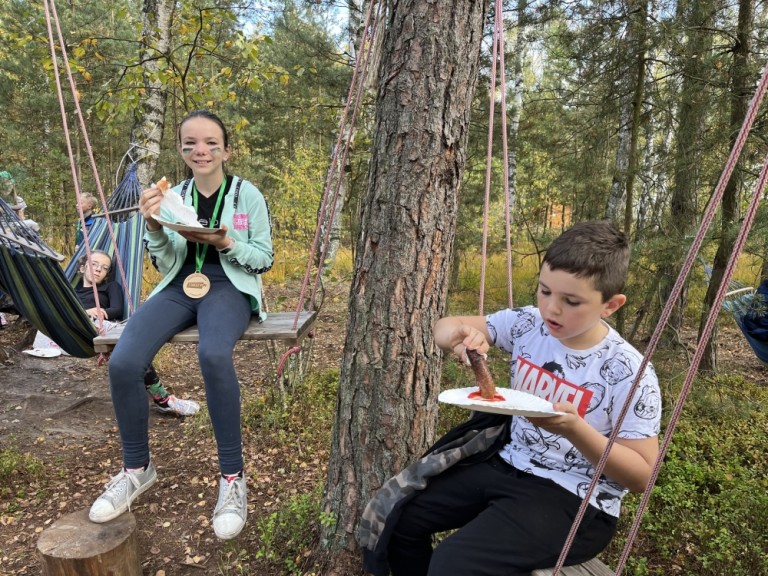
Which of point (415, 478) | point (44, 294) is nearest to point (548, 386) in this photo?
point (415, 478)

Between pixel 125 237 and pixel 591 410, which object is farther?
pixel 125 237

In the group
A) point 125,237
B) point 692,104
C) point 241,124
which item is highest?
point 692,104

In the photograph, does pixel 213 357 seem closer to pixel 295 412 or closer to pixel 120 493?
pixel 120 493

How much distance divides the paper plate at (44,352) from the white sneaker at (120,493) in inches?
136

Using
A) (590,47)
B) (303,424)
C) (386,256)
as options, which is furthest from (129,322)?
(590,47)

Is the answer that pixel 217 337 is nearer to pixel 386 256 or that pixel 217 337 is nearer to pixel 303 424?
pixel 386 256

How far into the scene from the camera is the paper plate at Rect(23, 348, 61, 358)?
472 cm

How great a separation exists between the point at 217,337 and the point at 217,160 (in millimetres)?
753

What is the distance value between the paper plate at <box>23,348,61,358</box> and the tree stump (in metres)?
3.32

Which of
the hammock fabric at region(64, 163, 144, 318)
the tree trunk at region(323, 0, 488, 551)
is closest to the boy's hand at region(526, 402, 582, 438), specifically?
the tree trunk at region(323, 0, 488, 551)

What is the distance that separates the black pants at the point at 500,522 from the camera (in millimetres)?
1231

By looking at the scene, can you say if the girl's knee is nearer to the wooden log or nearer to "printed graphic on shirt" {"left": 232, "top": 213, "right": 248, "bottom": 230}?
"printed graphic on shirt" {"left": 232, "top": 213, "right": 248, "bottom": 230}

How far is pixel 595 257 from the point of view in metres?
1.26

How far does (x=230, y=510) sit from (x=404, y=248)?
1080 millimetres
